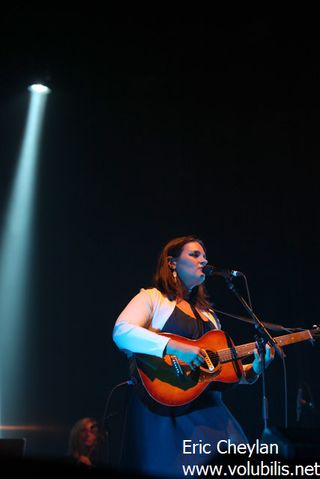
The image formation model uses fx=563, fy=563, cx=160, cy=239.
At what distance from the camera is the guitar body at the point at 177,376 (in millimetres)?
3510

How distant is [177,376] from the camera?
3.57 m

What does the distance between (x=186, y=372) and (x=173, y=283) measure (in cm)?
73

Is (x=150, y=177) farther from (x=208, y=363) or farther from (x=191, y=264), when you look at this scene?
(x=208, y=363)

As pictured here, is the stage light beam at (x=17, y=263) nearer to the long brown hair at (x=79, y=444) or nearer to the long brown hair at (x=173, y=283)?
the long brown hair at (x=79, y=444)

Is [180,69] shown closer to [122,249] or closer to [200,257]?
[122,249]

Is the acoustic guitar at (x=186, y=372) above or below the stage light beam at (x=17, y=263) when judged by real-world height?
below

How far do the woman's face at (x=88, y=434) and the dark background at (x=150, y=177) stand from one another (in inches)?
45.7

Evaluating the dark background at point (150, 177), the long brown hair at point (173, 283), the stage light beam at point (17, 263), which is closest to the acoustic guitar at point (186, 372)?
the long brown hair at point (173, 283)

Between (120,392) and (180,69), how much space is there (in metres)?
3.54

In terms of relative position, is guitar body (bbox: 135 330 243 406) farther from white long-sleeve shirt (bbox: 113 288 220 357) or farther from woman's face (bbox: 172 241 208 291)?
woman's face (bbox: 172 241 208 291)

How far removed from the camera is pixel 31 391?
5559mm

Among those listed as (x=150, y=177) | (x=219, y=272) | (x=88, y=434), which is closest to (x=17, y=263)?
(x=150, y=177)

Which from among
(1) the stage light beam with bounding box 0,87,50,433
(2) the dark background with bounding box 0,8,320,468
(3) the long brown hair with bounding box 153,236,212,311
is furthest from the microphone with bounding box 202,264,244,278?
(1) the stage light beam with bounding box 0,87,50,433

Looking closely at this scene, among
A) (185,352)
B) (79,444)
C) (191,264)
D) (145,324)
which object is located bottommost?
(79,444)
